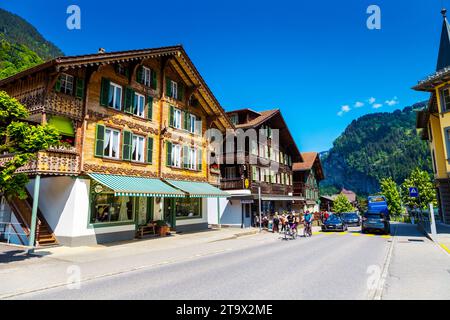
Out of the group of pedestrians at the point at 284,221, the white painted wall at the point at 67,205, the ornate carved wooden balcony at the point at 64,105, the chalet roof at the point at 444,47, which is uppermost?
the chalet roof at the point at 444,47

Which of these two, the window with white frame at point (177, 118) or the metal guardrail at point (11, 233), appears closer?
the metal guardrail at point (11, 233)

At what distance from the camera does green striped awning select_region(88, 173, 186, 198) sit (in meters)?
16.9

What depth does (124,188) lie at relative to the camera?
17.2 m

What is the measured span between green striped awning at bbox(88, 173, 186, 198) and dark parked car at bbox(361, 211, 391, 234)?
52.9 feet

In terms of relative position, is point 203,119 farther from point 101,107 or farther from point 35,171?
point 35,171

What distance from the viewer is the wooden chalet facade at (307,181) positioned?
49.5m

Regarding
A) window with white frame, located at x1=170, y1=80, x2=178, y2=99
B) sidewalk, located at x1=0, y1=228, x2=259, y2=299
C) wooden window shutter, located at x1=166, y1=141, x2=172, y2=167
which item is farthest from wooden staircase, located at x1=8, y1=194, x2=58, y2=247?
window with white frame, located at x1=170, y1=80, x2=178, y2=99

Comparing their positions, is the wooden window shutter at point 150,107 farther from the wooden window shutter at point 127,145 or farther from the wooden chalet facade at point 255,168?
the wooden chalet facade at point 255,168

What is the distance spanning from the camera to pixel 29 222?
16.6m

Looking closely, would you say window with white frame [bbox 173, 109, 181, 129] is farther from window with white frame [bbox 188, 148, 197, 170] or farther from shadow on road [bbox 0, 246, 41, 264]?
shadow on road [bbox 0, 246, 41, 264]

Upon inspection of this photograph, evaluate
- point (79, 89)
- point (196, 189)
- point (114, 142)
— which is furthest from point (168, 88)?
point (196, 189)

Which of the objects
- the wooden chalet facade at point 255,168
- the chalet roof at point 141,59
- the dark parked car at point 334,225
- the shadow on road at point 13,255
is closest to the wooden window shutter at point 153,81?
the chalet roof at point 141,59

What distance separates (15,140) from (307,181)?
45407mm

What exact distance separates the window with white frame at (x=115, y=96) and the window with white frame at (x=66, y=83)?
7.90 ft
